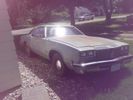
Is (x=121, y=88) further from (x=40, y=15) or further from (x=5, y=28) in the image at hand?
(x=40, y=15)

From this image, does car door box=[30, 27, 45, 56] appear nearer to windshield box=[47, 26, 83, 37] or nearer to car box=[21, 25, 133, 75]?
windshield box=[47, 26, 83, 37]

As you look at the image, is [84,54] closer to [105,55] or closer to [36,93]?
[105,55]

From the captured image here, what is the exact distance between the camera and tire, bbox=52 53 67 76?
20.8ft

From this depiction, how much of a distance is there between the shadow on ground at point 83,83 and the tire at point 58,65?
15cm

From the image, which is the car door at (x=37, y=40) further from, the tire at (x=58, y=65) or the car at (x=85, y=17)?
the car at (x=85, y=17)

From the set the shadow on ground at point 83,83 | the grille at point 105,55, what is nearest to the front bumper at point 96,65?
the grille at point 105,55

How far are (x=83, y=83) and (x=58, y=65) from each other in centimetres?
95

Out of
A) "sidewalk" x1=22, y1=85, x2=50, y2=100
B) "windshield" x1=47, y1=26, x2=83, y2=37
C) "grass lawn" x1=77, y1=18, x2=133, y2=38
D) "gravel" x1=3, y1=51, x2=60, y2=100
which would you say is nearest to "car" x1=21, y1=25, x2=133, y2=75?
"windshield" x1=47, y1=26, x2=83, y2=37

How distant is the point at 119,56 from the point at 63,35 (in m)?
1.92

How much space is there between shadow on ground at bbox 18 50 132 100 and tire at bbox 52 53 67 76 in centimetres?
15

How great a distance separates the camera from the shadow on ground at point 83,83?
5195 mm

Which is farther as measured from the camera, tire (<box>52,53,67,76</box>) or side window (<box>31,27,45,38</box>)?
side window (<box>31,27,45,38</box>)

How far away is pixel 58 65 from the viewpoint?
6.56 meters

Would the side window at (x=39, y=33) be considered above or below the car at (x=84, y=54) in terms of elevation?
above
